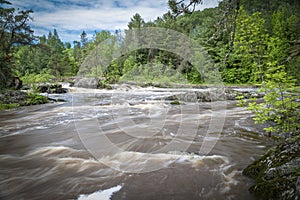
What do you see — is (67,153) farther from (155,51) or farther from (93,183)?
(155,51)

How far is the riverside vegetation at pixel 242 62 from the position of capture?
9.68 feet

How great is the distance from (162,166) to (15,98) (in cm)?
1366

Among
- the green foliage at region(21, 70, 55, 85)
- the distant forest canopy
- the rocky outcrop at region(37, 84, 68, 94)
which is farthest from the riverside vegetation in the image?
the rocky outcrop at region(37, 84, 68, 94)

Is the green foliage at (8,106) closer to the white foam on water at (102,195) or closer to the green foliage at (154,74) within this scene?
the white foam on water at (102,195)

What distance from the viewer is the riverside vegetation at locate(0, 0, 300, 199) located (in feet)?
9.68

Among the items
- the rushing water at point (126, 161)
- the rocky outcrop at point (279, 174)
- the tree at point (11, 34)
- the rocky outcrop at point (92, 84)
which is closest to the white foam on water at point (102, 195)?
the rushing water at point (126, 161)

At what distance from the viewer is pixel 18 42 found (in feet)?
63.0

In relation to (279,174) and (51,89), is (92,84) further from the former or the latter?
(279,174)

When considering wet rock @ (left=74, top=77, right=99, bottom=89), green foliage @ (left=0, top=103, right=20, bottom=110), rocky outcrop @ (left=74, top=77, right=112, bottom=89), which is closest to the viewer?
green foliage @ (left=0, top=103, right=20, bottom=110)

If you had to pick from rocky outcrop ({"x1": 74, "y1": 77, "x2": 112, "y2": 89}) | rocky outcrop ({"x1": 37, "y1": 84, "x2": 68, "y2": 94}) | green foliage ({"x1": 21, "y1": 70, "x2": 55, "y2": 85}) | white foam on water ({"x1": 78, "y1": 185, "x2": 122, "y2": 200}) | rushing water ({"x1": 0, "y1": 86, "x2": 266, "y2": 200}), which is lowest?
white foam on water ({"x1": 78, "y1": 185, "x2": 122, "y2": 200})

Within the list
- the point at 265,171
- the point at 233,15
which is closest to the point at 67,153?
the point at 265,171

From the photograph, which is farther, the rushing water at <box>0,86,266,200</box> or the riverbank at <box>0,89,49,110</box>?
the riverbank at <box>0,89,49,110</box>

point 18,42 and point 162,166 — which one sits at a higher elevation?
point 18,42

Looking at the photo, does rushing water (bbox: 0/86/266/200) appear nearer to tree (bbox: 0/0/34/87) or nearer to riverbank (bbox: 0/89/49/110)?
riverbank (bbox: 0/89/49/110)
